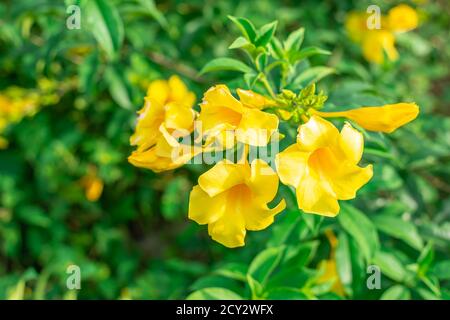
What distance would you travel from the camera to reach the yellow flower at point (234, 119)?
133 centimetres

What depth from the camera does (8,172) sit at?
299cm

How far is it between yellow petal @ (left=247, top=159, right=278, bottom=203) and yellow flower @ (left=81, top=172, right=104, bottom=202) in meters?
1.83

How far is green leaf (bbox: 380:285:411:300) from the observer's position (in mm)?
1824

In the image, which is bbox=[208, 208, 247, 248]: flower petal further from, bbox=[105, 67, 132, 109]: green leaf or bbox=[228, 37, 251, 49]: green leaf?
bbox=[105, 67, 132, 109]: green leaf

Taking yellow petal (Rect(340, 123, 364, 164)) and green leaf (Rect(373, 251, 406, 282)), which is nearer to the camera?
yellow petal (Rect(340, 123, 364, 164))

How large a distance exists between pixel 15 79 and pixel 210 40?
1.03 metres

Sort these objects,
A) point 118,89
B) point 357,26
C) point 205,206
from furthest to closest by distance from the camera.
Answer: point 357,26
point 118,89
point 205,206

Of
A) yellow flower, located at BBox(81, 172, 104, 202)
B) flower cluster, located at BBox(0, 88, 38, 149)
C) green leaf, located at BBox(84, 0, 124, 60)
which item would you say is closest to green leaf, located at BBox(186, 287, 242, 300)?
green leaf, located at BBox(84, 0, 124, 60)

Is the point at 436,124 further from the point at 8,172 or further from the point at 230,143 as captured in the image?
the point at 8,172

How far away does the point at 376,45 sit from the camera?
297cm

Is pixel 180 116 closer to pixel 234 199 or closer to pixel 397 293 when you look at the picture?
pixel 234 199

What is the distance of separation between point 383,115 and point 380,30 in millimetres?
1746

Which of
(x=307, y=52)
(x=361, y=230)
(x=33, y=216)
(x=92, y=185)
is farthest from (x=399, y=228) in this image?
(x=33, y=216)
